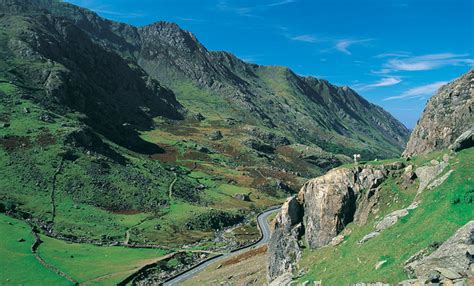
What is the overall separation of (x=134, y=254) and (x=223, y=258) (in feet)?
91.7

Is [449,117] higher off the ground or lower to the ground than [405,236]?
higher

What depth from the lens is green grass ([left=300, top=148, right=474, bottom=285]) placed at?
32.0 meters

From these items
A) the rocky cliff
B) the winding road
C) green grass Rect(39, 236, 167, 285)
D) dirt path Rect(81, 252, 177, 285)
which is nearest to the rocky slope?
the rocky cliff

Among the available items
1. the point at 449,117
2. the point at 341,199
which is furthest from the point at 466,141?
the point at 341,199

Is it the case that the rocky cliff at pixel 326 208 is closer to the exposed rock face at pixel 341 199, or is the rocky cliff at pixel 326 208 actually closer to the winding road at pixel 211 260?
the exposed rock face at pixel 341 199

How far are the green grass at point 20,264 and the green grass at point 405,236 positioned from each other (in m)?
71.1

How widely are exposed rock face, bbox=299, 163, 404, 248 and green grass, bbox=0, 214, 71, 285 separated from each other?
6499 centimetres

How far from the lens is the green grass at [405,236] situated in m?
32.0

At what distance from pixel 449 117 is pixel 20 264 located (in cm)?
9865

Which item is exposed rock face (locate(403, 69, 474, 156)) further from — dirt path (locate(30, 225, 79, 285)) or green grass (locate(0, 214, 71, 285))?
green grass (locate(0, 214, 71, 285))

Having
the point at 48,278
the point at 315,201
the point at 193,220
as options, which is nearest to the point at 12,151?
the point at 193,220

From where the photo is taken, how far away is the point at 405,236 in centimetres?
3628

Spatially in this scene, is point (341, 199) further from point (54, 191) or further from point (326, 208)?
point (54, 191)

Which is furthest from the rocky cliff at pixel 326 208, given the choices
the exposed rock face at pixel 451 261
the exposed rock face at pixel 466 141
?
the exposed rock face at pixel 451 261
